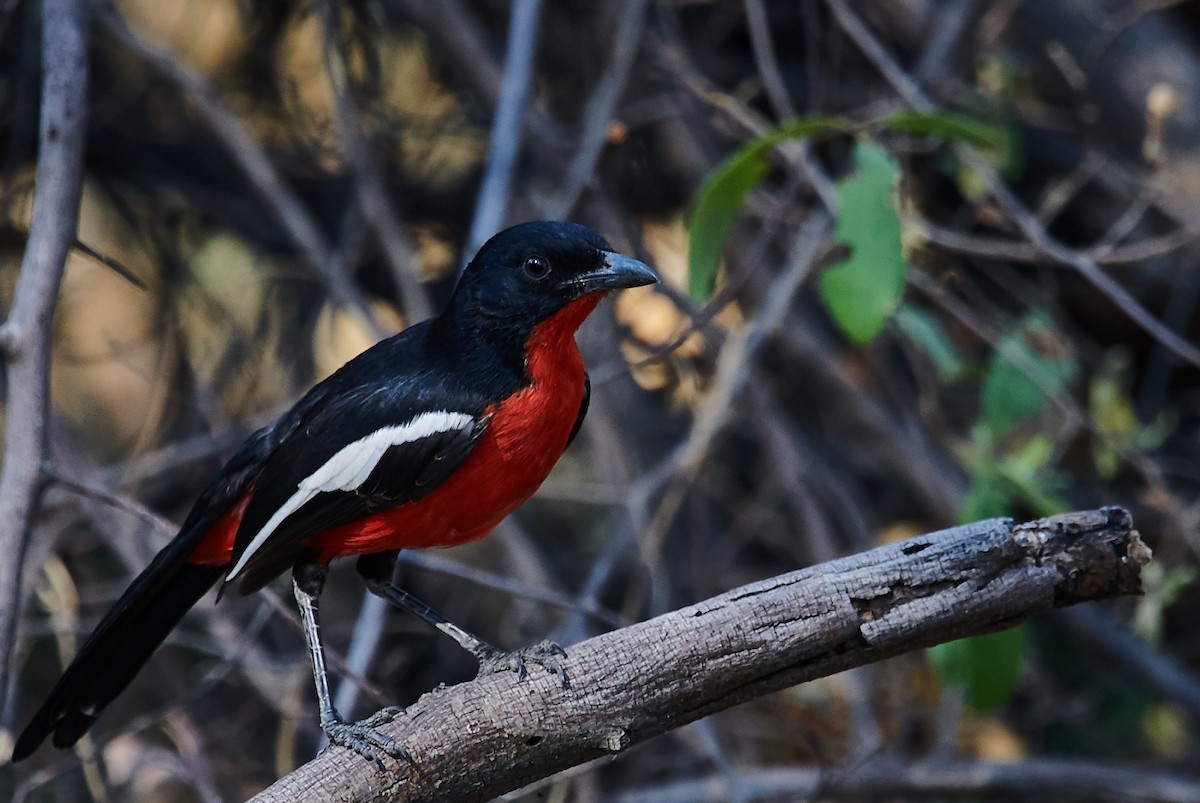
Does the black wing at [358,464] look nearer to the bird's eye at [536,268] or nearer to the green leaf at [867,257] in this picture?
the bird's eye at [536,268]

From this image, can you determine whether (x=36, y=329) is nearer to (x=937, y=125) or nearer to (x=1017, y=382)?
(x=937, y=125)

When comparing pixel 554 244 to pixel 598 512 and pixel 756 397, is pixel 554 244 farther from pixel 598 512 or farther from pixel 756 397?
pixel 598 512

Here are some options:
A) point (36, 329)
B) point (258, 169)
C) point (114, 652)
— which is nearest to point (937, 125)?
point (36, 329)

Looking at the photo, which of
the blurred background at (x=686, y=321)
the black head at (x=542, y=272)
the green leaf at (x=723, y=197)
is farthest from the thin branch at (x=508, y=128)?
the green leaf at (x=723, y=197)

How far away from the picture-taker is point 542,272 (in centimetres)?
318

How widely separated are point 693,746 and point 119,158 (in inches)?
131

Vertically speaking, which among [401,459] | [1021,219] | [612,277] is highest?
[1021,219]

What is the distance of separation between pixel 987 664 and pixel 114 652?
2.22 m

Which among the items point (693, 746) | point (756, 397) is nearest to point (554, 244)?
point (756, 397)

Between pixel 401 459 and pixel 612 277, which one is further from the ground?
pixel 612 277

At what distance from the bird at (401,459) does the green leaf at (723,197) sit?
0.23 m

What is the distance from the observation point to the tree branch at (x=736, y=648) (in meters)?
2.45

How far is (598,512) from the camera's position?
19.8 ft

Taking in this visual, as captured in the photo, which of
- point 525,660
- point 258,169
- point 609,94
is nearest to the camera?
point 525,660
